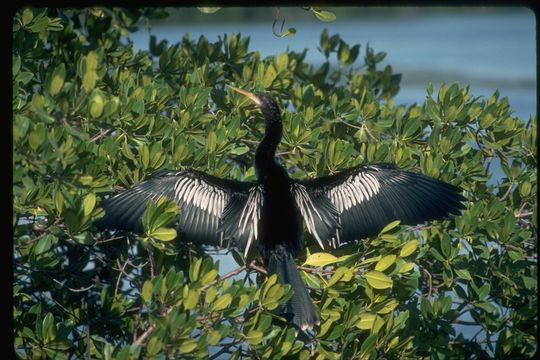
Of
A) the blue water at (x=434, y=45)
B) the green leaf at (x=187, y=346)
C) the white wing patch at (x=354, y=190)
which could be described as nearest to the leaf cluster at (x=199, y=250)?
the green leaf at (x=187, y=346)

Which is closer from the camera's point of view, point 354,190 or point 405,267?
point 405,267

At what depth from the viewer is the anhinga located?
3807mm

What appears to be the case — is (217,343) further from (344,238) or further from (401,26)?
(401,26)

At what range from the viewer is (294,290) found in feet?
11.7

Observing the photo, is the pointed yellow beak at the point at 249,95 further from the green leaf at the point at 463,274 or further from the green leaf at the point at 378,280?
the green leaf at the point at 463,274

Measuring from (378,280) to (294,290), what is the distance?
1.06 feet

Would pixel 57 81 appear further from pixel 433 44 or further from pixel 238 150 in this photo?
pixel 433 44

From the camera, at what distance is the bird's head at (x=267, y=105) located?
4.09 metres

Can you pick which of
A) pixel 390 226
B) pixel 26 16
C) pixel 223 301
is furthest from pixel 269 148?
pixel 26 16

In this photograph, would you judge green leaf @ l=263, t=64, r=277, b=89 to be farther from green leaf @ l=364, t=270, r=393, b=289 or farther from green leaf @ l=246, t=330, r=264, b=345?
green leaf @ l=246, t=330, r=264, b=345

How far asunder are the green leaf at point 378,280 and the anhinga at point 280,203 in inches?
12.1

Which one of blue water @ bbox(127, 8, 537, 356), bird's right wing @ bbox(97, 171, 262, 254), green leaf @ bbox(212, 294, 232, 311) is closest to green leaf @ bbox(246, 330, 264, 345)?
green leaf @ bbox(212, 294, 232, 311)

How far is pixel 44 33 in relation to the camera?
13.8ft

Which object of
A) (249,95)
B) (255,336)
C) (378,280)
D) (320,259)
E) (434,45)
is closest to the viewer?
(255,336)
